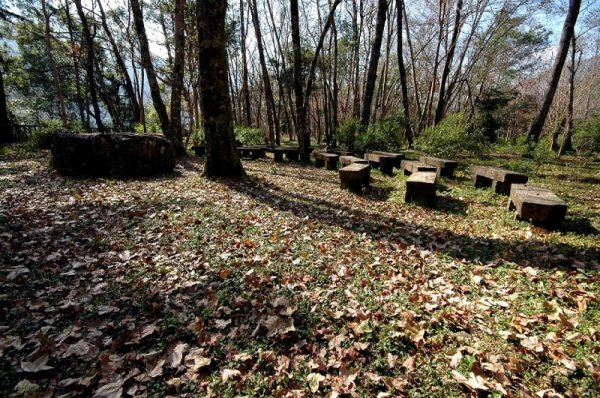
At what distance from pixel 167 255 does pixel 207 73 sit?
437 cm

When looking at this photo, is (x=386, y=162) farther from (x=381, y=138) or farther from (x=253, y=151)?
(x=253, y=151)

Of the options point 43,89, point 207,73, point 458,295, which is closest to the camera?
point 458,295

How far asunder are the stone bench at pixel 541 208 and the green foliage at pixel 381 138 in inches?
254

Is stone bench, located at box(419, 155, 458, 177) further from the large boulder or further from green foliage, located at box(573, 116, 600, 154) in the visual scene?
green foliage, located at box(573, 116, 600, 154)

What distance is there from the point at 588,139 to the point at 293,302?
595 inches

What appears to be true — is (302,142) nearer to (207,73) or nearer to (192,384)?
(207,73)

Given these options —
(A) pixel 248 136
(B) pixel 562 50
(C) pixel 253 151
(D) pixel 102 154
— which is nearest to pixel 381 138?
(C) pixel 253 151

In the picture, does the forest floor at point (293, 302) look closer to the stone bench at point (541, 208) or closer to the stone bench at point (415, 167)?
the stone bench at point (541, 208)

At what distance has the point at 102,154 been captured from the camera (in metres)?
7.24

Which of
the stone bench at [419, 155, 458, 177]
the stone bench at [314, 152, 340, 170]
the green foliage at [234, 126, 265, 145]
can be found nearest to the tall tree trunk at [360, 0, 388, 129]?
the stone bench at [314, 152, 340, 170]

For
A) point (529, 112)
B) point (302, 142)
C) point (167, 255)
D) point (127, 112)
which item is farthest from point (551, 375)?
point (529, 112)

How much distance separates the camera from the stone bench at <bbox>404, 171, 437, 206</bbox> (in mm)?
5387

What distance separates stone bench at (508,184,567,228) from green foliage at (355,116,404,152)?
21.2ft

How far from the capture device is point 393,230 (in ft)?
14.4
